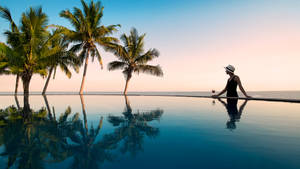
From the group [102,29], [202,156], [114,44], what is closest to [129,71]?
[114,44]

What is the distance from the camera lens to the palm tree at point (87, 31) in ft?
51.6

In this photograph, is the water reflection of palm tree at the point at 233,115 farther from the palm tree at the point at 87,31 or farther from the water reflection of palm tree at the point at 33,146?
the palm tree at the point at 87,31

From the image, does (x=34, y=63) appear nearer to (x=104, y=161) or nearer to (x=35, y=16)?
(x=35, y=16)

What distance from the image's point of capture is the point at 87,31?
1603 cm

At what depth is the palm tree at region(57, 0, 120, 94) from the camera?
15.7m

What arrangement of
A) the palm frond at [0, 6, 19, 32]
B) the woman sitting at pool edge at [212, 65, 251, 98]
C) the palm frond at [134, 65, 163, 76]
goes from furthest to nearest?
the palm frond at [134, 65, 163, 76] → the palm frond at [0, 6, 19, 32] → the woman sitting at pool edge at [212, 65, 251, 98]

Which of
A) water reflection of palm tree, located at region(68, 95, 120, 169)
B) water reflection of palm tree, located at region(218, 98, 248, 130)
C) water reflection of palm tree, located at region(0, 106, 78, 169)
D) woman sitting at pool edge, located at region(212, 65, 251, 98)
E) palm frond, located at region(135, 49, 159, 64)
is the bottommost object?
water reflection of palm tree, located at region(0, 106, 78, 169)

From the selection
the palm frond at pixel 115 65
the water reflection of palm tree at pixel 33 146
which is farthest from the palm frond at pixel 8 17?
the water reflection of palm tree at pixel 33 146

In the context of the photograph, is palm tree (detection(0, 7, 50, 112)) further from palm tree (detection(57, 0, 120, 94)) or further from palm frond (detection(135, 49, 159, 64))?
palm frond (detection(135, 49, 159, 64))

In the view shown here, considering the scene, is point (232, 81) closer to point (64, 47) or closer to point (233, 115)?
point (233, 115)

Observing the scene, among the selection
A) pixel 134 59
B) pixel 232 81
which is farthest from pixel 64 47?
pixel 232 81

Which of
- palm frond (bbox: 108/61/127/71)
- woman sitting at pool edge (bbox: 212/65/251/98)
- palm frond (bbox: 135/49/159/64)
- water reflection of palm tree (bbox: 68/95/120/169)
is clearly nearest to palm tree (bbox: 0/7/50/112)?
palm frond (bbox: 108/61/127/71)

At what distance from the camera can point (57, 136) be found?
9.36ft

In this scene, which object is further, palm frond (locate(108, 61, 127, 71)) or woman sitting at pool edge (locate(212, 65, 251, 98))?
palm frond (locate(108, 61, 127, 71))
